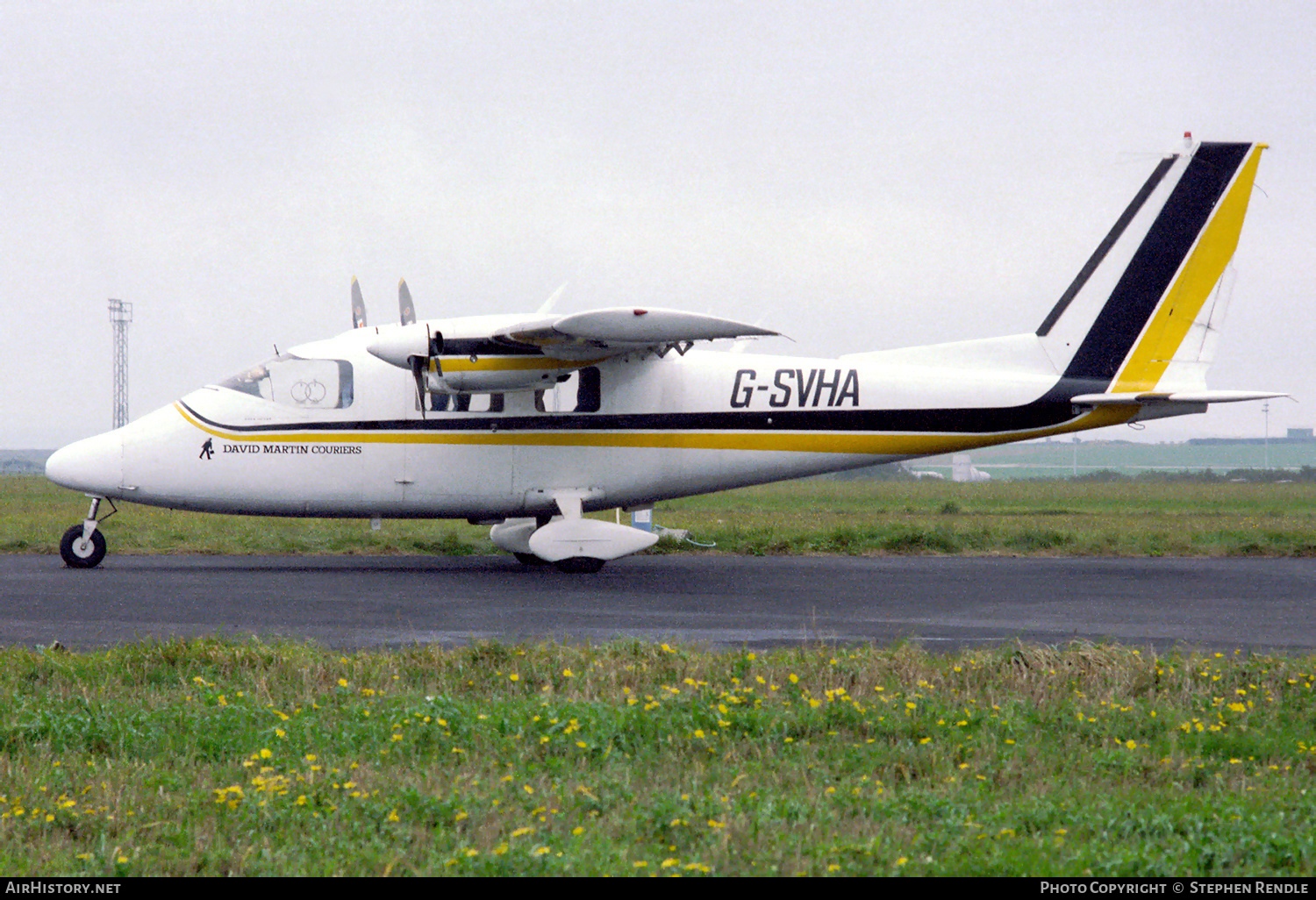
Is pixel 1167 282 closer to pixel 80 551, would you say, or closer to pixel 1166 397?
pixel 1166 397

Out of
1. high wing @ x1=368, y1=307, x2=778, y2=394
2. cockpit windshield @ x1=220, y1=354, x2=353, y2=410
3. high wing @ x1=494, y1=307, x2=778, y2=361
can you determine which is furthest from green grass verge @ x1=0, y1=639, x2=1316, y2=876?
cockpit windshield @ x1=220, y1=354, x2=353, y2=410

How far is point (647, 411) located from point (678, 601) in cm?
429

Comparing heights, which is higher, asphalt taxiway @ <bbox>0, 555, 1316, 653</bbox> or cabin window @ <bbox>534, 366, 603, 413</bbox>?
cabin window @ <bbox>534, 366, 603, 413</bbox>

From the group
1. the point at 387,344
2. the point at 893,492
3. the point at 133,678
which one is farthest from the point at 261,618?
the point at 893,492

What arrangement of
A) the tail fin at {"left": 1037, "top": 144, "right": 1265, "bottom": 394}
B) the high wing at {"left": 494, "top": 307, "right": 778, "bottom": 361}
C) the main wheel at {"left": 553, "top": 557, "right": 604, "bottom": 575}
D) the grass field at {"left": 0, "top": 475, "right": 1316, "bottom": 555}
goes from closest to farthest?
the high wing at {"left": 494, "top": 307, "right": 778, "bottom": 361}
the main wheel at {"left": 553, "top": 557, "right": 604, "bottom": 575}
the tail fin at {"left": 1037, "top": 144, "right": 1265, "bottom": 394}
the grass field at {"left": 0, "top": 475, "right": 1316, "bottom": 555}

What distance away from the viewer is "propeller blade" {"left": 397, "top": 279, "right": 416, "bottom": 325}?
1792cm

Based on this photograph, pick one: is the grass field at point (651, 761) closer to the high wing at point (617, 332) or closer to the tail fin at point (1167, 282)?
the high wing at point (617, 332)

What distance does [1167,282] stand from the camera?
17562 mm

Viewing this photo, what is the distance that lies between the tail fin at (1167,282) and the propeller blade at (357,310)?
1123 cm

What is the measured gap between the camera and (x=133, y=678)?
8.33 meters

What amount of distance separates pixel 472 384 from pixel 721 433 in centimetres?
391

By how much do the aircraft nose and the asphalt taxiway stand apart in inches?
49.6

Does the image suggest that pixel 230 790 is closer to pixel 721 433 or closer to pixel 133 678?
pixel 133 678

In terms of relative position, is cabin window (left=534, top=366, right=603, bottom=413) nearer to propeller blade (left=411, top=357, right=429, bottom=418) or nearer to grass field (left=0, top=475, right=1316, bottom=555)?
propeller blade (left=411, top=357, right=429, bottom=418)
